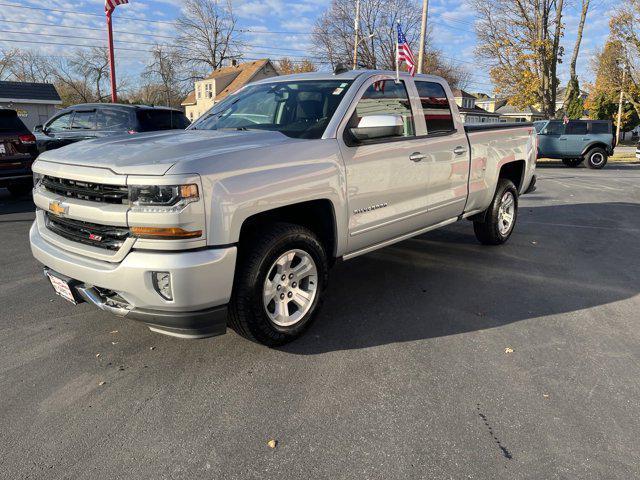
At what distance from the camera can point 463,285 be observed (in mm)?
4840

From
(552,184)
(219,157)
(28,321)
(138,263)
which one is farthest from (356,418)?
(552,184)

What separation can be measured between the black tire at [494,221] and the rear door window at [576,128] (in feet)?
51.0

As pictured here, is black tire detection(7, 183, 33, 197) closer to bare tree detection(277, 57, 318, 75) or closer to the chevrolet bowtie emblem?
the chevrolet bowtie emblem

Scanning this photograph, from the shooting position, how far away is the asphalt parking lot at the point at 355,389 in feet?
7.77

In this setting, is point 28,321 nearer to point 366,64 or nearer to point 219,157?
point 219,157

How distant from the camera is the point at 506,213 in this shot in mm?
6352

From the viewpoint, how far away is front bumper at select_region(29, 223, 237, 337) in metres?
2.71

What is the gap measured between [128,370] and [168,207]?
1.22 metres

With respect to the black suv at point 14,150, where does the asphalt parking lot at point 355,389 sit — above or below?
below

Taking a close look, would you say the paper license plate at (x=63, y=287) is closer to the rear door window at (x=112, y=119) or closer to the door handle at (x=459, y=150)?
the door handle at (x=459, y=150)

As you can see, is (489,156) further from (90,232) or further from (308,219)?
(90,232)

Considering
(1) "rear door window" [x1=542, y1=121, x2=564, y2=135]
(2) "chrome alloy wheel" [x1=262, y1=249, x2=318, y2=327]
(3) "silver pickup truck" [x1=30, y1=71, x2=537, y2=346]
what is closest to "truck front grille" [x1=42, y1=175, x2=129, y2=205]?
(3) "silver pickup truck" [x1=30, y1=71, x2=537, y2=346]

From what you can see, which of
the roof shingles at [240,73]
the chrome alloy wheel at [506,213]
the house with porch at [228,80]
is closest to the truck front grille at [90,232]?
the chrome alloy wheel at [506,213]

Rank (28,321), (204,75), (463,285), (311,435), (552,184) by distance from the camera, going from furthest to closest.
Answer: (204,75) < (552,184) < (463,285) < (28,321) < (311,435)
